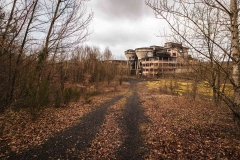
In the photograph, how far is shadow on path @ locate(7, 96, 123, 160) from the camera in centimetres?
514

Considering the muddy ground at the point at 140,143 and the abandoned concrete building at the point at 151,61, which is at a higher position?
the abandoned concrete building at the point at 151,61

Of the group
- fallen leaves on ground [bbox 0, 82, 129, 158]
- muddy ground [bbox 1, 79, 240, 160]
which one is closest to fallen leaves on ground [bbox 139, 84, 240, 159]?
muddy ground [bbox 1, 79, 240, 160]

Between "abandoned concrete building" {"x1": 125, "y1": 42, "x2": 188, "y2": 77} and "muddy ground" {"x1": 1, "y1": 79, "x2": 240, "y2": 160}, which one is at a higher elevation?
"abandoned concrete building" {"x1": 125, "y1": 42, "x2": 188, "y2": 77}

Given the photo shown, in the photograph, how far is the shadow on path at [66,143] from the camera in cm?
514

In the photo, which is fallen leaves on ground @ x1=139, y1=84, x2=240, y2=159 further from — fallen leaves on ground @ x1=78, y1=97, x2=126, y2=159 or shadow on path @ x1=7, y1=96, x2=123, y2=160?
shadow on path @ x1=7, y1=96, x2=123, y2=160

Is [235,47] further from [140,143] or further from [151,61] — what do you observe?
[151,61]

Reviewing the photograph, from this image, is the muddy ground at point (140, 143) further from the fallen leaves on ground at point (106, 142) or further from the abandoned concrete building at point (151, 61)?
the abandoned concrete building at point (151, 61)

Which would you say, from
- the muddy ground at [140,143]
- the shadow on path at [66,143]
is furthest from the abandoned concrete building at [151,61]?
the shadow on path at [66,143]

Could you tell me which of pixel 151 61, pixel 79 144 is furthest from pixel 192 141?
pixel 151 61

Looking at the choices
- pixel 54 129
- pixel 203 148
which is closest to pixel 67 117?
pixel 54 129

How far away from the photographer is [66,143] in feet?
20.1

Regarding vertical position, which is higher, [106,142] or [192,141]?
[192,141]

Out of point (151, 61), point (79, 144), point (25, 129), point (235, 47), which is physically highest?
point (151, 61)

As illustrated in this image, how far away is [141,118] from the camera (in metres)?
9.70
